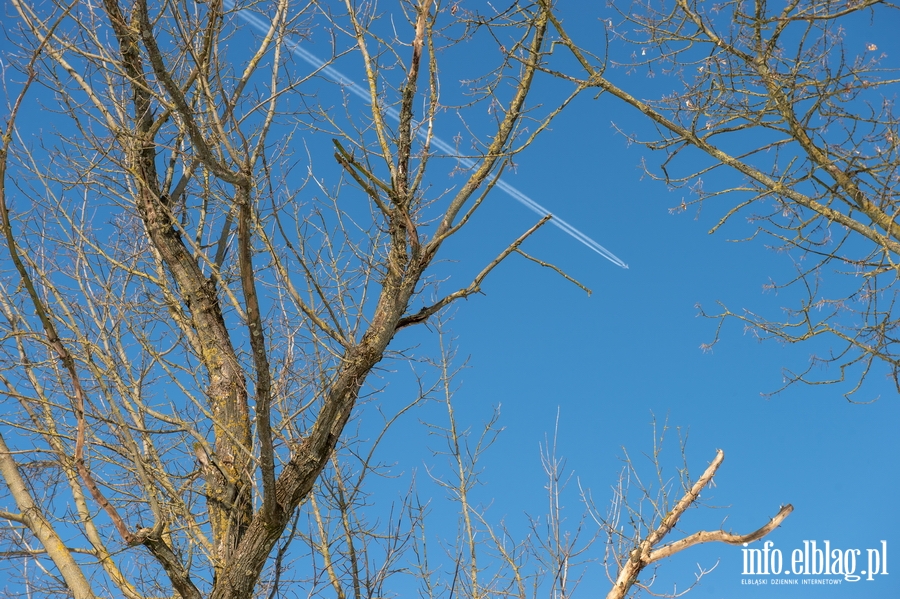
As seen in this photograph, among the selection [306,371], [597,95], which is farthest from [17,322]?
[597,95]

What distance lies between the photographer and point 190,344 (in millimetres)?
4938

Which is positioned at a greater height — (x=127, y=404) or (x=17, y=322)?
(x=17, y=322)

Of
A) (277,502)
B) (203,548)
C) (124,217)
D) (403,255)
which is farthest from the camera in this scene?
(124,217)

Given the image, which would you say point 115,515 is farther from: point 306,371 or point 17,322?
point 17,322

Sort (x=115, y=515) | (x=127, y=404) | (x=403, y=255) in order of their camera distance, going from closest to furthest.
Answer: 1. (x=115, y=515)
2. (x=403, y=255)
3. (x=127, y=404)

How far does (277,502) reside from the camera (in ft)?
12.0

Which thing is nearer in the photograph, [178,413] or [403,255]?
[403,255]

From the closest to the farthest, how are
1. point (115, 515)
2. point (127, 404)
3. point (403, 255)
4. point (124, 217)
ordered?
point (115, 515)
point (403, 255)
point (127, 404)
point (124, 217)

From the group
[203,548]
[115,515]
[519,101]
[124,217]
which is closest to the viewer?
[115,515]

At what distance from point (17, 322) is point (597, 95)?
4.39m

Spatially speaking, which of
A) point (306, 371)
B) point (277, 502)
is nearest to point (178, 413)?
point (306, 371)

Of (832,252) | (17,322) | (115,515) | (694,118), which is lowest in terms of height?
(115,515)

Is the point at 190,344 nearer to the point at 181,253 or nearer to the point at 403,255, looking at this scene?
the point at 181,253

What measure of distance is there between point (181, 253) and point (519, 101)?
225 centimetres
